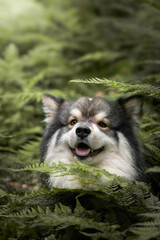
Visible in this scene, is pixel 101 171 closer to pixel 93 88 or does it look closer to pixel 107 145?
pixel 107 145

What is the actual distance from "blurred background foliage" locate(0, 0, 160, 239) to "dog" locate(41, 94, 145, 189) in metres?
0.42

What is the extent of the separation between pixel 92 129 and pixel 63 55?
22.0 ft

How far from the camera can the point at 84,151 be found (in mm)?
3891

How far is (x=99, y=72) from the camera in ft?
30.1

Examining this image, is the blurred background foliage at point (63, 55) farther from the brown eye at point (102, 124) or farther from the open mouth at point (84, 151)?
the open mouth at point (84, 151)

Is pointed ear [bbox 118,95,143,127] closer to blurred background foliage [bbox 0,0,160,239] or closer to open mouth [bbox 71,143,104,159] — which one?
blurred background foliage [bbox 0,0,160,239]

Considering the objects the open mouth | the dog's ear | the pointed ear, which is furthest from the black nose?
the dog's ear

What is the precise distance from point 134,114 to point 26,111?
11.9 feet

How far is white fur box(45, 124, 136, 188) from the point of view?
3.80 meters

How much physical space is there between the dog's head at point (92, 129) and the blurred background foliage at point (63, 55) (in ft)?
1.43

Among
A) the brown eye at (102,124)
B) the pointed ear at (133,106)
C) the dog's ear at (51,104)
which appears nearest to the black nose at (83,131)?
the brown eye at (102,124)

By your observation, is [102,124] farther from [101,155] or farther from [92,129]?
[101,155]

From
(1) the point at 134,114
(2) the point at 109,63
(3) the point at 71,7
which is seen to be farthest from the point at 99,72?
(1) the point at 134,114

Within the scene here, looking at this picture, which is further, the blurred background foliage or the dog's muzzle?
the blurred background foliage
